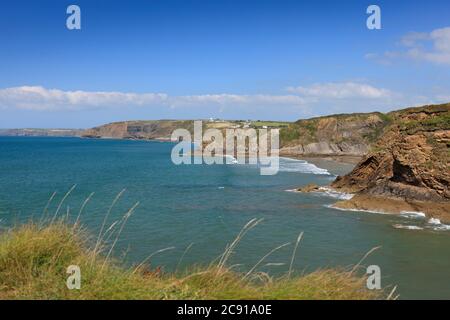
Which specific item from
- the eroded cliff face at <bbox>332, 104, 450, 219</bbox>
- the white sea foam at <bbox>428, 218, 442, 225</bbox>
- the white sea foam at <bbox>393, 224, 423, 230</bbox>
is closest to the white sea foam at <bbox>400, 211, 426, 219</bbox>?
the eroded cliff face at <bbox>332, 104, 450, 219</bbox>

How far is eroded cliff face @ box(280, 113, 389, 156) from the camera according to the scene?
108 metres

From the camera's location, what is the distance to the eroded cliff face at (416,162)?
32625 mm

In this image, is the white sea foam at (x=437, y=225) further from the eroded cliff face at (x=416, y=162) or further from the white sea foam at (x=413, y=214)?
the eroded cliff face at (x=416, y=162)

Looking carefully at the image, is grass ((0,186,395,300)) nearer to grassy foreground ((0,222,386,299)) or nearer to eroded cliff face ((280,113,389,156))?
grassy foreground ((0,222,386,299))

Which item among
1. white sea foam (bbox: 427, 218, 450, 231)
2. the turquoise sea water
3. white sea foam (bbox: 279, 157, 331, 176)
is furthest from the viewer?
white sea foam (bbox: 279, 157, 331, 176)

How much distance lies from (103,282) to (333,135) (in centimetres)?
11159

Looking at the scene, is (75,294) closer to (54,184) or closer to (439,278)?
(439,278)

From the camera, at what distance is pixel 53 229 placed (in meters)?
7.44

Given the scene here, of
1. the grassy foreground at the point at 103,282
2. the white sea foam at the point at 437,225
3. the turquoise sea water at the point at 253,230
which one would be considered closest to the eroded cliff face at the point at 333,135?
the turquoise sea water at the point at 253,230

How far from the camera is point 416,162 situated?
3372 cm

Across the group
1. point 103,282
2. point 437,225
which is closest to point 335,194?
point 437,225

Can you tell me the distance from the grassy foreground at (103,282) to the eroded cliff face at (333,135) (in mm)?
104244

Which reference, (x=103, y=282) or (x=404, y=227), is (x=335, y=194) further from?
(x=103, y=282)

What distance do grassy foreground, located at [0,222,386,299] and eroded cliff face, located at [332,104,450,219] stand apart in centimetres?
2938
